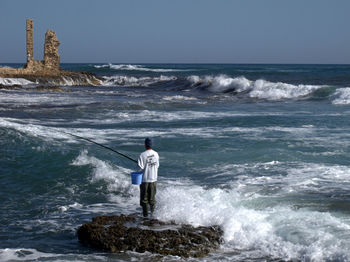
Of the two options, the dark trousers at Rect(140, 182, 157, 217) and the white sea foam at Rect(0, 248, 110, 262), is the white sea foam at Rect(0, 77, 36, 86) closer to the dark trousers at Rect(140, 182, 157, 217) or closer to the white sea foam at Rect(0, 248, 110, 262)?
the dark trousers at Rect(140, 182, 157, 217)

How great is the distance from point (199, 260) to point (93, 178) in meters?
4.81

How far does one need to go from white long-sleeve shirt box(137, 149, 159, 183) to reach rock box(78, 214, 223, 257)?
0.75 m

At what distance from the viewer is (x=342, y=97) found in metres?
31.3

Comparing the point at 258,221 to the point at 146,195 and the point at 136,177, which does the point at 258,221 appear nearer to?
the point at 146,195

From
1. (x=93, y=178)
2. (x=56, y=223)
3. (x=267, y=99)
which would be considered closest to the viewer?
(x=56, y=223)

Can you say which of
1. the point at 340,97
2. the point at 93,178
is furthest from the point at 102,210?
the point at 340,97

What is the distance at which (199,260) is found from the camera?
6.54 metres

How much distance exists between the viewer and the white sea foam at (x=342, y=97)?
97.5 feet

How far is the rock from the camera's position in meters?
6.77

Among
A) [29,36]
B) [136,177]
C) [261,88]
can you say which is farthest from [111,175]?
[29,36]

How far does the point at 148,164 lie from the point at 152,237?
4.38 ft

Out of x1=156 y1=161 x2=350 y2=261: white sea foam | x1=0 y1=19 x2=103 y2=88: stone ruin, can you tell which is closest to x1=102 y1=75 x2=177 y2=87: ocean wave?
x1=0 y1=19 x2=103 y2=88: stone ruin

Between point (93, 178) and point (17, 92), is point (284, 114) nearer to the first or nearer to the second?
point (93, 178)

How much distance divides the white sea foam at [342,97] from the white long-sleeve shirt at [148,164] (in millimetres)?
23288
